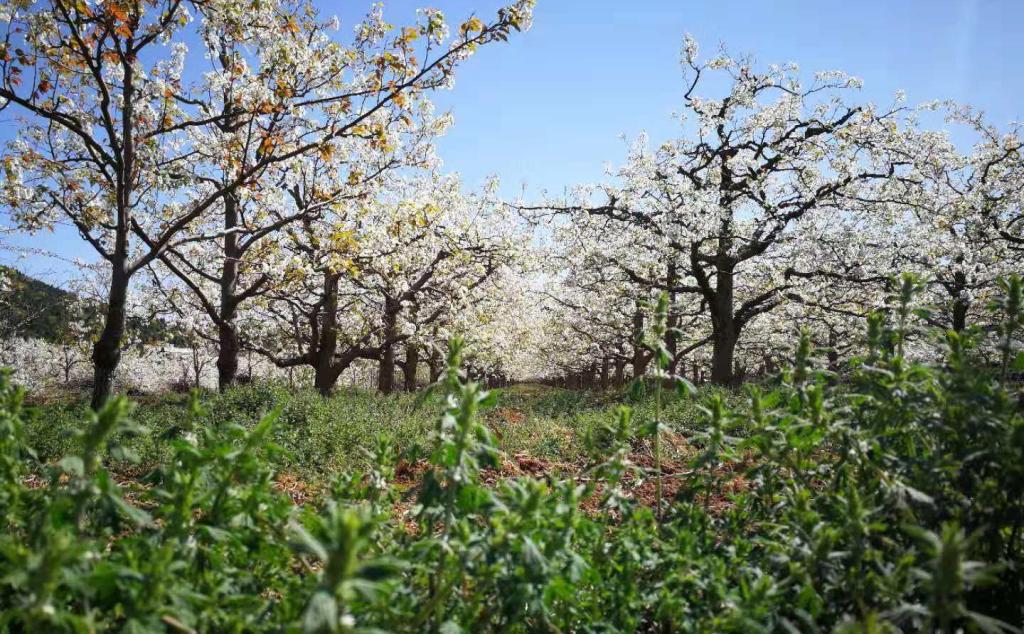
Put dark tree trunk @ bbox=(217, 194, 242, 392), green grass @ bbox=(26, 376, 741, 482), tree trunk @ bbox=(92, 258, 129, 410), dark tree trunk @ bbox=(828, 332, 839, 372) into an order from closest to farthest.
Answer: dark tree trunk @ bbox=(828, 332, 839, 372), tree trunk @ bbox=(92, 258, 129, 410), green grass @ bbox=(26, 376, 741, 482), dark tree trunk @ bbox=(217, 194, 242, 392)

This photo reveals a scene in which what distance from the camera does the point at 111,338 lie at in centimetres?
509

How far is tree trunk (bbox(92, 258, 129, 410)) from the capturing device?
506 centimetres

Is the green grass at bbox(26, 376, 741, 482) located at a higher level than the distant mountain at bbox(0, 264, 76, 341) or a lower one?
lower

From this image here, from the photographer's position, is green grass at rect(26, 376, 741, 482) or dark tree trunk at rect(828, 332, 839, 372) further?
A: green grass at rect(26, 376, 741, 482)

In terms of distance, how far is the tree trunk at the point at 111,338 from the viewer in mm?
5062

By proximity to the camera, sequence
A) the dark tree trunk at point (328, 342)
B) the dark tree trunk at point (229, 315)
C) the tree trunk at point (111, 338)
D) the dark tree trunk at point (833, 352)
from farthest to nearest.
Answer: the dark tree trunk at point (328, 342), the dark tree trunk at point (229, 315), the tree trunk at point (111, 338), the dark tree trunk at point (833, 352)

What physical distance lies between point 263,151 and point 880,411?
5.85 metres

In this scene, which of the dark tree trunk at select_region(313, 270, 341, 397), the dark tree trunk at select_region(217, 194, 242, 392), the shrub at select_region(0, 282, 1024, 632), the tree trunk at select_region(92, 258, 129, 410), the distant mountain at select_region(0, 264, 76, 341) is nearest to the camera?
the shrub at select_region(0, 282, 1024, 632)

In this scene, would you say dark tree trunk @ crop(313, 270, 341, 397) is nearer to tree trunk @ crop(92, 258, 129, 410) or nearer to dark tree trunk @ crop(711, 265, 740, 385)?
tree trunk @ crop(92, 258, 129, 410)

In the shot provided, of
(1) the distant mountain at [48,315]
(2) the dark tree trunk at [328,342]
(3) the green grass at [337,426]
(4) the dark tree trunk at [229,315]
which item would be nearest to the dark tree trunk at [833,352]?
(3) the green grass at [337,426]

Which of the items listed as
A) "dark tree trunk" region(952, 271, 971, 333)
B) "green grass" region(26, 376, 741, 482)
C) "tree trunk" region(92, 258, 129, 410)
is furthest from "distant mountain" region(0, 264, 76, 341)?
"dark tree trunk" region(952, 271, 971, 333)

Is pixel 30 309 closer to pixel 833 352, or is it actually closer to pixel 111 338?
pixel 111 338

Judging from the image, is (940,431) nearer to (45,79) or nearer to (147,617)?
(147,617)

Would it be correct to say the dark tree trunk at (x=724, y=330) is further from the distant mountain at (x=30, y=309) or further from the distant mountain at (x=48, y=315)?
the distant mountain at (x=30, y=309)
